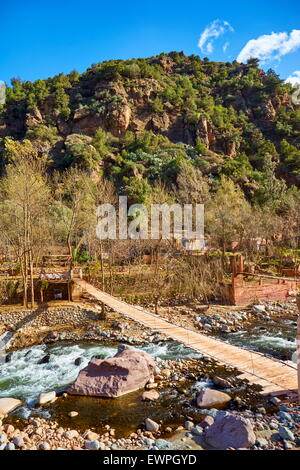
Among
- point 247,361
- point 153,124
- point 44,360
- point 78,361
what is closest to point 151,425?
point 247,361

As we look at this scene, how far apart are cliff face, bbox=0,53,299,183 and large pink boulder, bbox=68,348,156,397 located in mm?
31604

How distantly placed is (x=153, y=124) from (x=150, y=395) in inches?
1455

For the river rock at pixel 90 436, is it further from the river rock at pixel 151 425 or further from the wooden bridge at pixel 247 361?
the wooden bridge at pixel 247 361

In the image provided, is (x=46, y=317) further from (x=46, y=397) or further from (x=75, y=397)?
(x=75, y=397)

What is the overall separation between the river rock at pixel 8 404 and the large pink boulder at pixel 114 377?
998 mm

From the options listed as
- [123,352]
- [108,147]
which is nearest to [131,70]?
[108,147]

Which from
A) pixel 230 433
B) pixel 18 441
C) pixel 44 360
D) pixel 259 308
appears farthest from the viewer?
pixel 259 308

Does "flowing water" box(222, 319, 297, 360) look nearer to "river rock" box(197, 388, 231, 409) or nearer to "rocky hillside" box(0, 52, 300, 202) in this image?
"river rock" box(197, 388, 231, 409)

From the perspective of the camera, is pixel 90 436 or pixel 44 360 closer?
pixel 90 436

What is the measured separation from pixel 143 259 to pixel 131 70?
1300 inches

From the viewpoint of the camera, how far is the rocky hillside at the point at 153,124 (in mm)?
31031

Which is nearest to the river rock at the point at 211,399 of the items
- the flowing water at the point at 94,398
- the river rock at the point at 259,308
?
the flowing water at the point at 94,398

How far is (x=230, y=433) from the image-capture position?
404cm

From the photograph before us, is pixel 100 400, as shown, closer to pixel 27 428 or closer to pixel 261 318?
pixel 27 428
